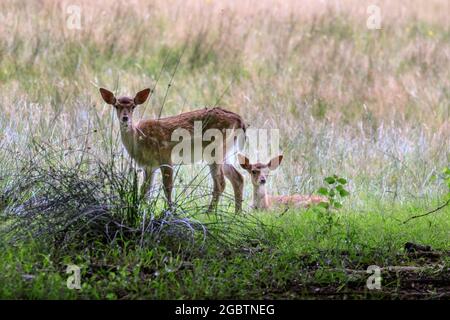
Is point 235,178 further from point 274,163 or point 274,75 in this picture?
point 274,75

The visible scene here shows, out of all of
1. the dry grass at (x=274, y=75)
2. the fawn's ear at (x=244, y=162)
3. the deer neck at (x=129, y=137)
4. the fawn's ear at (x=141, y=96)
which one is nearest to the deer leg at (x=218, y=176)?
the fawn's ear at (x=244, y=162)

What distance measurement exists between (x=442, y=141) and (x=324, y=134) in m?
1.33

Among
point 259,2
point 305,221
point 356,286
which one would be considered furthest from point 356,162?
point 259,2

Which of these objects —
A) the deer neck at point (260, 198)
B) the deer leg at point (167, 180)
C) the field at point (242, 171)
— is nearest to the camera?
the field at point (242, 171)

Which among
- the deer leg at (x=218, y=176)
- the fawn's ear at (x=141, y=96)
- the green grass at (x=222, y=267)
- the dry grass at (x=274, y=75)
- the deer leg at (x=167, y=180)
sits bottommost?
the green grass at (x=222, y=267)

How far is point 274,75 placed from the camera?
14.5 meters

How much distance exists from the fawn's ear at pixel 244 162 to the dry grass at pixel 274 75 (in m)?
0.36

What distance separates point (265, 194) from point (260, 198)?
0.11 metres

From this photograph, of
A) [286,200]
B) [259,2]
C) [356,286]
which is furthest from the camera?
Result: [259,2]

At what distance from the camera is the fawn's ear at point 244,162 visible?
32.2 ft

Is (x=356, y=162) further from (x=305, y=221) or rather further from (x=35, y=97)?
(x=35, y=97)

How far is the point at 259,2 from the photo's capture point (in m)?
17.9

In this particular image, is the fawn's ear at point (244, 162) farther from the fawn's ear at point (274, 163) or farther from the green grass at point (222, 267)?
the green grass at point (222, 267)

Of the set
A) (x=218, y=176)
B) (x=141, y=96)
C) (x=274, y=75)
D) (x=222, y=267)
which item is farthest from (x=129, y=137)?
(x=274, y=75)
